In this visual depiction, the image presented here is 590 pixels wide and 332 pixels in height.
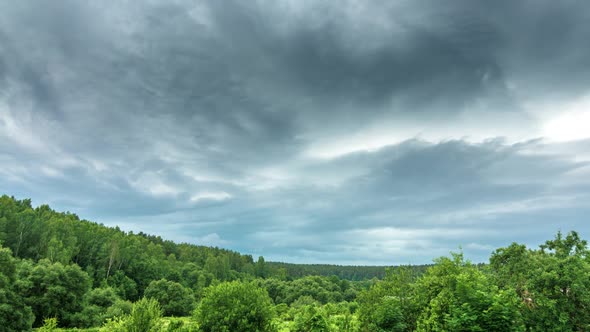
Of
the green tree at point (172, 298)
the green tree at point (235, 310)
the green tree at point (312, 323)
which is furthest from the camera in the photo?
the green tree at point (172, 298)

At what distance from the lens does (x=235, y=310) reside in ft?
161

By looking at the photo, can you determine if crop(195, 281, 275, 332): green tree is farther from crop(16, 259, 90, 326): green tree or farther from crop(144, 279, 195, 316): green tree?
crop(144, 279, 195, 316): green tree

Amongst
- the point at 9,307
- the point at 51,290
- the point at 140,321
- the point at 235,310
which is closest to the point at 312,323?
the point at 235,310

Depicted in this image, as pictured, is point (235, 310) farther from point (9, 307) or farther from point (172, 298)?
point (172, 298)

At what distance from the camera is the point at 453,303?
4472 centimetres

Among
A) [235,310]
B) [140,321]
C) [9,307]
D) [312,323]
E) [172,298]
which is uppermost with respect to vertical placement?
[235,310]

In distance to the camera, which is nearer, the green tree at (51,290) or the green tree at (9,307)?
the green tree at (9,307)

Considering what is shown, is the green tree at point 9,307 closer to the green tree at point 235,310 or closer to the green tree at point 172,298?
the green tree at point 235,310

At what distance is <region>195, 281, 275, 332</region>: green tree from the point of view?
160 ft

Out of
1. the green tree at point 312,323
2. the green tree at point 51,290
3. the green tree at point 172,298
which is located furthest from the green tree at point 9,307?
the green tree at point 172,298

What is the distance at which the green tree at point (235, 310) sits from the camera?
160 ft

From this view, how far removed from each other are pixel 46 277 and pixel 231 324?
81.9 m

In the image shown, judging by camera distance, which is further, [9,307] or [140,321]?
[9,307]

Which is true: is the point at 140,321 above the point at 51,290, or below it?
above
